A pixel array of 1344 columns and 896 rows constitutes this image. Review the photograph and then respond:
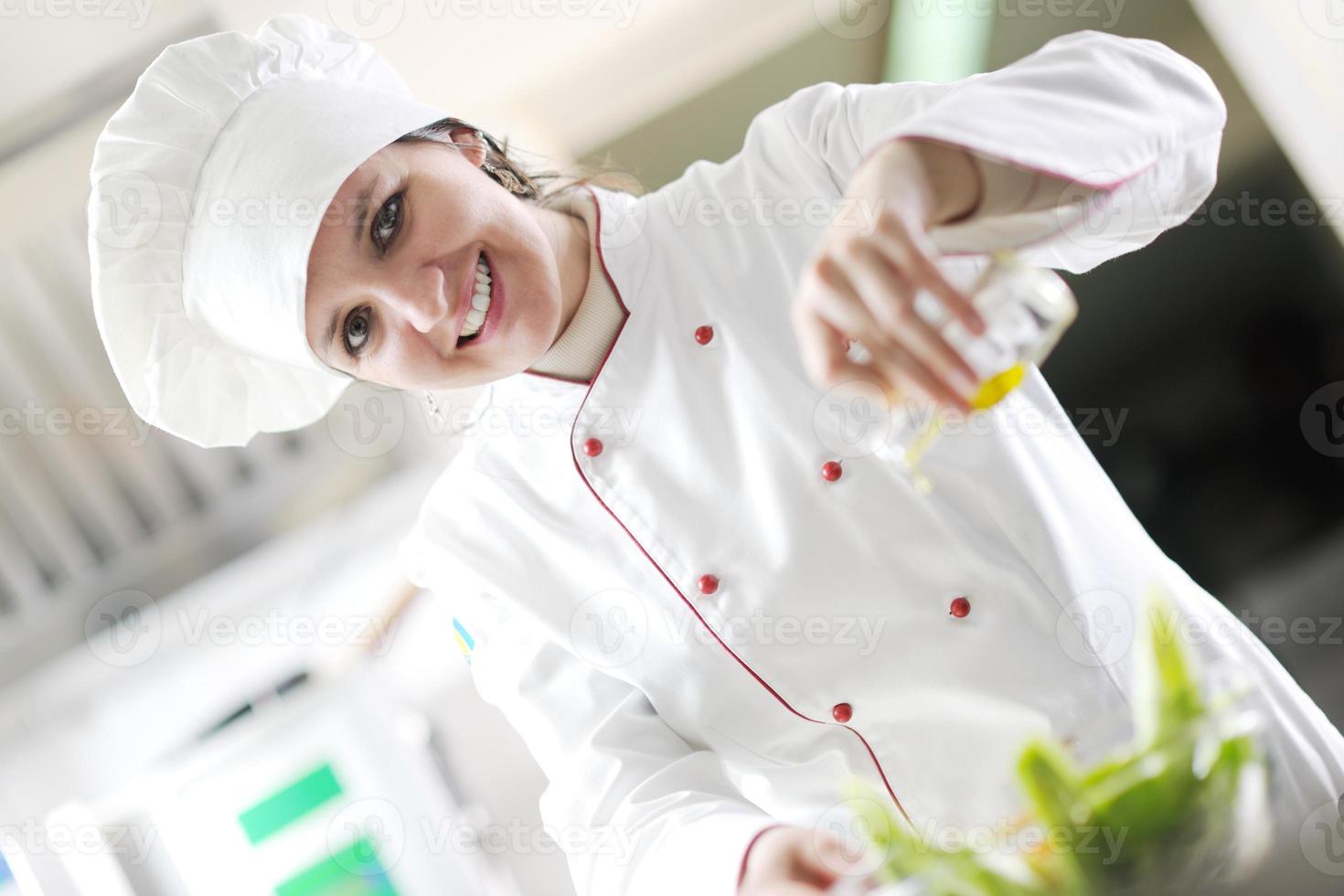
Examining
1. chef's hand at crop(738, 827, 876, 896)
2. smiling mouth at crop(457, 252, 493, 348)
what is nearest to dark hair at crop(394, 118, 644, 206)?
smiling mouth at crop(457, 252, 493, 348)

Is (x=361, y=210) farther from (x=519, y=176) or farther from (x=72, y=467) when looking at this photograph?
(x=72, y=467)

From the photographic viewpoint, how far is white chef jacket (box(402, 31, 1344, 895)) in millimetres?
757

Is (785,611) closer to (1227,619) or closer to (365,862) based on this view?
(1227,619)

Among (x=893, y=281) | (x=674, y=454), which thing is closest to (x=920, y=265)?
(x=893, y=281)

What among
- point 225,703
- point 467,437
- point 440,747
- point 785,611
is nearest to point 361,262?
point 467,437

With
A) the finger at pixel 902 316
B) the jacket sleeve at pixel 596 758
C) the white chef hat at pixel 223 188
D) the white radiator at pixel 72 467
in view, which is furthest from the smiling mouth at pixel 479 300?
the white radiator at pixel 72 467

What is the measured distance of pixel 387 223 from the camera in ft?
2.52

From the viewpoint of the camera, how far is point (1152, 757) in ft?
1.05

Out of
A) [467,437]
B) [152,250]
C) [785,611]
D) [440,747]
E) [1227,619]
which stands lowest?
[440,747]

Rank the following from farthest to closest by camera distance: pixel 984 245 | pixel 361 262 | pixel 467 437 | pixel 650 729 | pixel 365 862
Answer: pixel 365 862, pixel 467 437, pixel 650 729, pixel 361 262, pixel 984 245

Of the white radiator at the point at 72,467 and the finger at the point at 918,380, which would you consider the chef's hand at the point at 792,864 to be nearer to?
the finger at the point at 918,380

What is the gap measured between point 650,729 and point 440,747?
61 cm

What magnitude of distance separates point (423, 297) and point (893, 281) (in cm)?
40

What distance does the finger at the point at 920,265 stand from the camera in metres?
0.43
